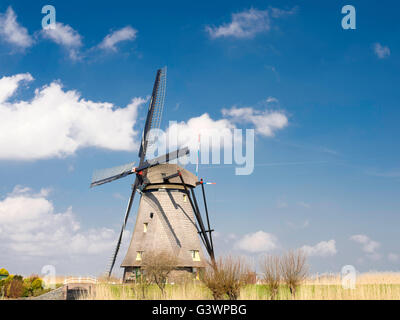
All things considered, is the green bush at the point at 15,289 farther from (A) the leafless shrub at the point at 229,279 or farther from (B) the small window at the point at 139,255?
(A) the leafless shrub at the point at 229,279

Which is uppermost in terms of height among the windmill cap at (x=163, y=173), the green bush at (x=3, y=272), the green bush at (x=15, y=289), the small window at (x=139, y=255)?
the windmill cap at (x=163, y=173)

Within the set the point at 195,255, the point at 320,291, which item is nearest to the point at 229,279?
the point at 320,291

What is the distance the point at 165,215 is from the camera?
1182 inches

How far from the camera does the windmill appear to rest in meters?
29.5

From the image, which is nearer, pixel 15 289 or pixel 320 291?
pixel 320 291

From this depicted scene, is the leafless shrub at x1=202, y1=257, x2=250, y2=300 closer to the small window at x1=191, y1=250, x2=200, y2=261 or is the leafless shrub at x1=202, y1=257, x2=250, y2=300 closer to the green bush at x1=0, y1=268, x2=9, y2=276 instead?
the small window at x1=191, y1=250, x2=200, y2=261

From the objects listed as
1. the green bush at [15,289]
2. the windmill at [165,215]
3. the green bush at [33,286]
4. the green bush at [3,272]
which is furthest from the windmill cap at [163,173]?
the green bush at [3,272]

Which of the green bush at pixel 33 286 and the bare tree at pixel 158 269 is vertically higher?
the bare tree at pixel 158 269

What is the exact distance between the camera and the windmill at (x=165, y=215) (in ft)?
96.7

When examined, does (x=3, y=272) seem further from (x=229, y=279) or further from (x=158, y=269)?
(x=229, y=279)
